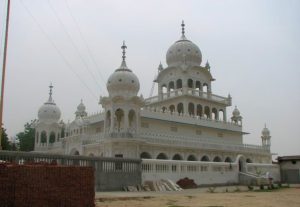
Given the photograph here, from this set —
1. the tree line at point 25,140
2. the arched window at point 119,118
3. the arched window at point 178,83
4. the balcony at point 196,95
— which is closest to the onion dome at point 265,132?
the balcony at point 196,95

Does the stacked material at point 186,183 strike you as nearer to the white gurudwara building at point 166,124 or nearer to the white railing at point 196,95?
the white gurudwara building at point 166,124

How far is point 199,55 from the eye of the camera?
4897 centimetres

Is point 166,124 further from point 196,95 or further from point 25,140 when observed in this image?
point 25,140

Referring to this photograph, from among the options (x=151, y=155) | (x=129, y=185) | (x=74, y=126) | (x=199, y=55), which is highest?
(x=199, y=55)

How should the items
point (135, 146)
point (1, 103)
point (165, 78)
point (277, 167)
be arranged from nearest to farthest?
1. point (1, 103)
2. point (135, 146)
3. point (277, 167)
4. point (165, 78)

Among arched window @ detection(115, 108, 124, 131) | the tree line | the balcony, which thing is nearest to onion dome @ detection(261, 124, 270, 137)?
the balcony

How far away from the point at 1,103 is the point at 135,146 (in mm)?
19532

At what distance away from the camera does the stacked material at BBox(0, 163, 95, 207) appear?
9.91 meters

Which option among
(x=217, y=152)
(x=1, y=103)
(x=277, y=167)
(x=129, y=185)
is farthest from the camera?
(x=217, y=152)

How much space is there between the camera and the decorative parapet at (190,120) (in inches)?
1498

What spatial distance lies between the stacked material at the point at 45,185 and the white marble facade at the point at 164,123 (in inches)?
798

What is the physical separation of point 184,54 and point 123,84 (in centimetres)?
1683

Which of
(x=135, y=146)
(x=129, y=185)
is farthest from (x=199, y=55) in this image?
(x=129, y=185)

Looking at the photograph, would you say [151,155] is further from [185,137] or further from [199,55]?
[199,55]
